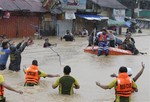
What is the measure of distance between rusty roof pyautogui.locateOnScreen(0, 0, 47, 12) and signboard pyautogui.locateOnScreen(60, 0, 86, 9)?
251cm

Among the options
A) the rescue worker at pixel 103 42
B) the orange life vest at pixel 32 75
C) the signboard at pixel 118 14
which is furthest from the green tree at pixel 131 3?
the orange life vest at pixel 32 75

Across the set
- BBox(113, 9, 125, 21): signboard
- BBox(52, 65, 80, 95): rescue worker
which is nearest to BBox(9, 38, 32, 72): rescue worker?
BBox(52, 65, 80, 95): rescue worker

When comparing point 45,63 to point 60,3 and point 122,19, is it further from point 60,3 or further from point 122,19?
point 122,19

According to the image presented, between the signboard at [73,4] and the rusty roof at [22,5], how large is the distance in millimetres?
2512

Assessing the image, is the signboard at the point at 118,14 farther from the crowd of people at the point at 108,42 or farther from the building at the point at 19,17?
the crowd of people at the point at 108,42

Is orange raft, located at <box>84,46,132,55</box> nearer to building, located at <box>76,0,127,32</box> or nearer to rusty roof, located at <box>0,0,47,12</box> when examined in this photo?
rusty roof, located at <box>0,0,47,12</box>

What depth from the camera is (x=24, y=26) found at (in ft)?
111

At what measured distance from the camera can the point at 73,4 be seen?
38375 millimetres

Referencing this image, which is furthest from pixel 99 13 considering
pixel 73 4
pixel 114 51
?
pixel 114 51

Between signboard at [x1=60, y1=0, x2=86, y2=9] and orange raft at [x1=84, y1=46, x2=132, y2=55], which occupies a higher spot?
signboard at [x1=60, y1=0, x2=86, y2=9]

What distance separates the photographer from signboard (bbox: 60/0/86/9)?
37612 mm

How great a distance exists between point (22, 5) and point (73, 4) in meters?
6.65

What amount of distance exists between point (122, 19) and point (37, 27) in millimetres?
15454

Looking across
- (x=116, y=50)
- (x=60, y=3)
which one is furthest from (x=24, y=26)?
(x=116, y=50)
